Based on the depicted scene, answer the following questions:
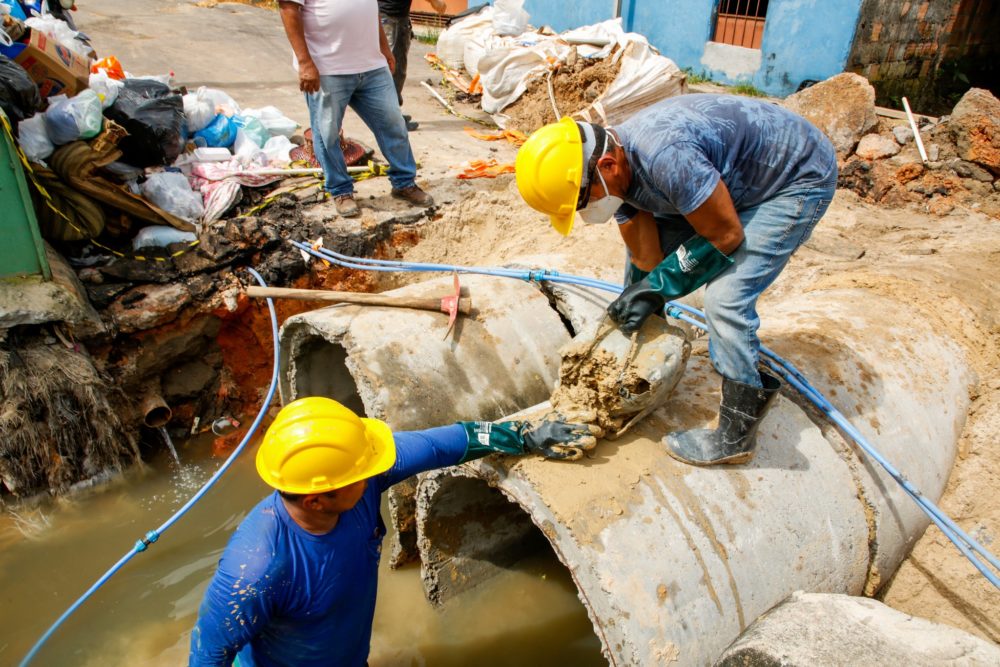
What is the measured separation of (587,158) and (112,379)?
364 centimetres

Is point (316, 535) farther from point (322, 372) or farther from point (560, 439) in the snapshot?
point (322, 372)

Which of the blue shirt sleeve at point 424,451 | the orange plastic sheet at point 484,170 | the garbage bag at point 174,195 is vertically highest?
the blue shirt sleeve at point 424,451

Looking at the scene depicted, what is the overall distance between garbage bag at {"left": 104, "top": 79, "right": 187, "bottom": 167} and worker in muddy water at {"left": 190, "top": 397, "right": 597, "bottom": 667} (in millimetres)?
3584

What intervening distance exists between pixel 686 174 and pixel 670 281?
448 millimetres

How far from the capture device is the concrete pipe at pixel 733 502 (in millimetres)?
2129

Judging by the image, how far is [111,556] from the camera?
3.92 metres

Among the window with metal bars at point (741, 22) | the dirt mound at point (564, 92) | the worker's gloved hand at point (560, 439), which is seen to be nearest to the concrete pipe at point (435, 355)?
the worker's gloved hand at point (560, 439)

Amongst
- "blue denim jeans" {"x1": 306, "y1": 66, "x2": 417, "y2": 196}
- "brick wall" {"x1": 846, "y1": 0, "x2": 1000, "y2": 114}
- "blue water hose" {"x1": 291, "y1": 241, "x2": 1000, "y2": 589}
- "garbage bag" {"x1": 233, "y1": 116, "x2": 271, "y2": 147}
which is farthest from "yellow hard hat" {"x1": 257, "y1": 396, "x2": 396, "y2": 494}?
"brick wall" {"x1": 846, "y1": 0, "x2": 1000, "y2": 114}

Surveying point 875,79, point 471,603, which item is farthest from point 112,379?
point 875,79

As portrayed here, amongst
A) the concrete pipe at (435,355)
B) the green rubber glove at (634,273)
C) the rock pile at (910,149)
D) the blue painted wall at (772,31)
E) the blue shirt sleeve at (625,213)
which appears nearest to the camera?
the blue shirt sleeve at (625,213)

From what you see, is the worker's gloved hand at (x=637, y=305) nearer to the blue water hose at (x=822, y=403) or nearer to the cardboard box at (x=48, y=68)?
the blue water hose at (x=822, y=403)

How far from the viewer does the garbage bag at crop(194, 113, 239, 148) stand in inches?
212

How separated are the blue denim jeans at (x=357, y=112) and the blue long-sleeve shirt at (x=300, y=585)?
305cm

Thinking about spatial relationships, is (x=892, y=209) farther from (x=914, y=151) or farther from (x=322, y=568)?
(x=322, y=568)
